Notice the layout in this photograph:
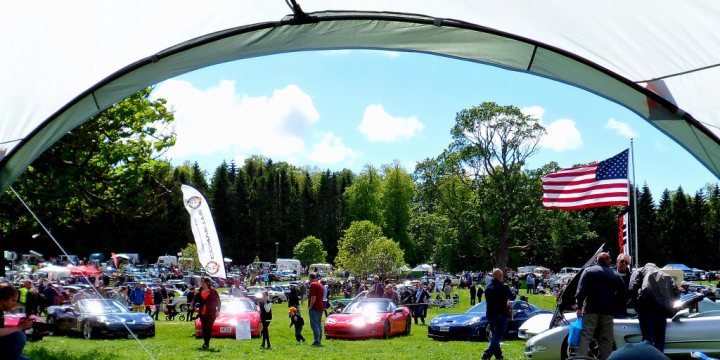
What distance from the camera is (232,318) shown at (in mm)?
19609

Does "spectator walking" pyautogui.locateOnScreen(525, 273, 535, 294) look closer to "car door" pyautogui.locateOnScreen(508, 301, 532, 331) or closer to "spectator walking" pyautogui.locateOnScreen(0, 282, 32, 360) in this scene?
"car door" pyautogui.locateOnScreen(508, 301, 532, 331)

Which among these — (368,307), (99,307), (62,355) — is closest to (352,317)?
(368,307)

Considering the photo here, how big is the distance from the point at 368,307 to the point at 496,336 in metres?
8.33

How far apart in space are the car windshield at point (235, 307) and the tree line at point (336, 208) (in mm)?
3534

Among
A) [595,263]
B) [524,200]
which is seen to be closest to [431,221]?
[524,200]

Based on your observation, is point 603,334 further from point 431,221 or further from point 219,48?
point 431,221

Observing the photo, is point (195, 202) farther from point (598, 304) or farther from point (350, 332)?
point (598, 304)

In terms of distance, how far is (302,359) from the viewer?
12547mm

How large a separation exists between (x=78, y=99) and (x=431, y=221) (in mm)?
52316

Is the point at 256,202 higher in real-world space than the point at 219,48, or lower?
higher

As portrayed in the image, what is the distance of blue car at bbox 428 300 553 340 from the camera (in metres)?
17.8

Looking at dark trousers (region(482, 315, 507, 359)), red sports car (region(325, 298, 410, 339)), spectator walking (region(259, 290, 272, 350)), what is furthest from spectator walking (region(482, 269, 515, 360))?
red sports car (region(325, 298, 410, 339))

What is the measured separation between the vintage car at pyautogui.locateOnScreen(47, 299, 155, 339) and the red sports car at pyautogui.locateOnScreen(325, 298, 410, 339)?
18.3 feet

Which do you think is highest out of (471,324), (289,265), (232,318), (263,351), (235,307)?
(289,265)
